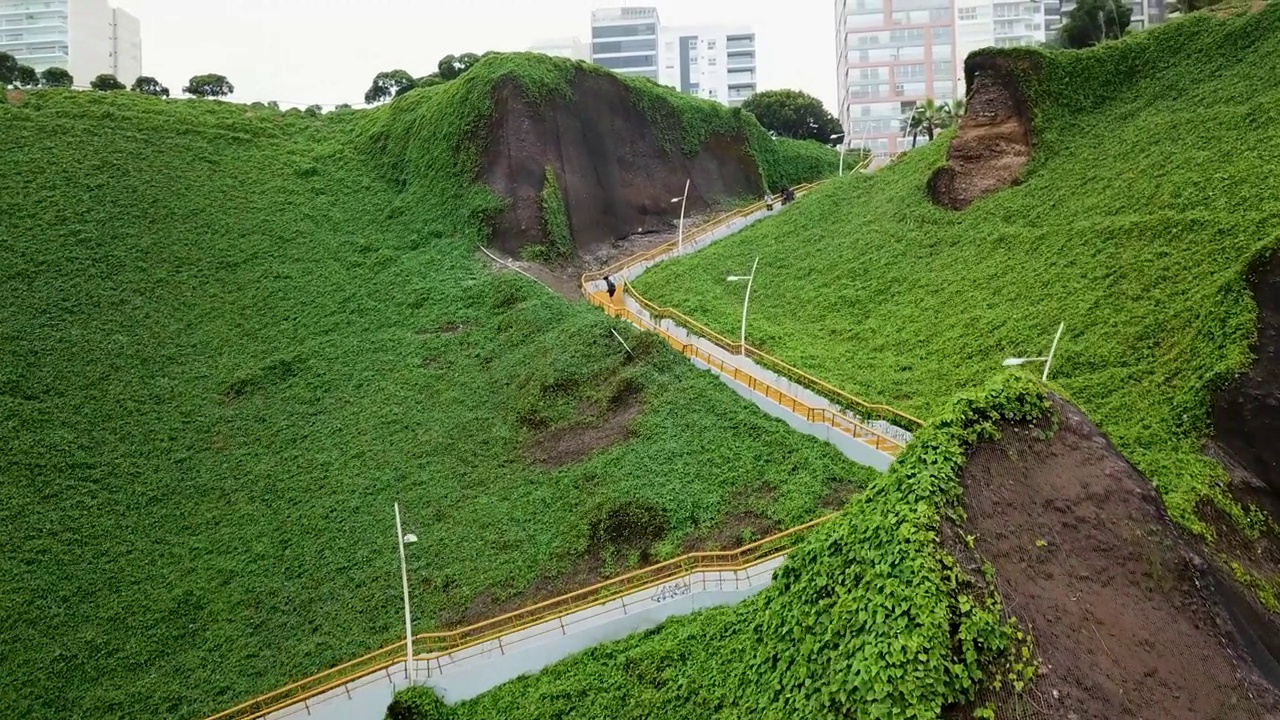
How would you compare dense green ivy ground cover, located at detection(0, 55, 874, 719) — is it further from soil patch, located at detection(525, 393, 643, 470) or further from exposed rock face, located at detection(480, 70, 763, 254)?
exposed rock face, located at detection(480, 70, 763, 254)

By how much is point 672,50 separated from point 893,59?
47859 mm

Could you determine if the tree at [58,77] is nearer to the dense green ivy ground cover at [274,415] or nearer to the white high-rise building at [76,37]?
the dense green ivy ground cover at [274,415]

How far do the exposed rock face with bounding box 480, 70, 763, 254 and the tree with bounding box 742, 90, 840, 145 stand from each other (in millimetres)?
27348

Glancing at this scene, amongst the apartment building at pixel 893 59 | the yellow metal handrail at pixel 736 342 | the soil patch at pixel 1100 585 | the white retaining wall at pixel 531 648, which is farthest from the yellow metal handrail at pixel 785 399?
the apartment building at pixel 893 59

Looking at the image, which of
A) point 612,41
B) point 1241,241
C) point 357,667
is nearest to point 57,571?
point 357,667

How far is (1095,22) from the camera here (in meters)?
45.3

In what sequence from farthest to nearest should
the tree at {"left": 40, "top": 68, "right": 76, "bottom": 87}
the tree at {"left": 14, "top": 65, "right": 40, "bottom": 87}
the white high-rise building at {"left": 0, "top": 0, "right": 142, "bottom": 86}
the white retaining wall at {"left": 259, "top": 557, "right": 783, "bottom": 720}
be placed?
the white high-rise building at {"left": 0, "top": 0, "right": 142, "bottom": 86}, the tree at {"left": 14, "top": 65, "right": 40, "bottom": 87}, the tree at {"left": 40, "top": 68, "right": 76, "bottom": 87}, the white retaining wall at {"left": 259, "top": 557, "right": 783, "bottom": 720}

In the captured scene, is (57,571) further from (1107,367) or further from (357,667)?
(1107,367)

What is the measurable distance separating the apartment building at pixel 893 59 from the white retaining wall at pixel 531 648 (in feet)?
233

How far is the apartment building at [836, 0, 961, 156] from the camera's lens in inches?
3255

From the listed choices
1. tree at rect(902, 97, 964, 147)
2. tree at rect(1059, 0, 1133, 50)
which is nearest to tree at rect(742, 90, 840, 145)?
tree at rect(902, 97, 964, 147)

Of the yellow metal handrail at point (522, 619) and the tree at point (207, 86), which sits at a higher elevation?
the tree at point (207, 86)

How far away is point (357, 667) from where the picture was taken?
17.7 metres

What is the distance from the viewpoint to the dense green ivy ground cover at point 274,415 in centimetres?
1927
